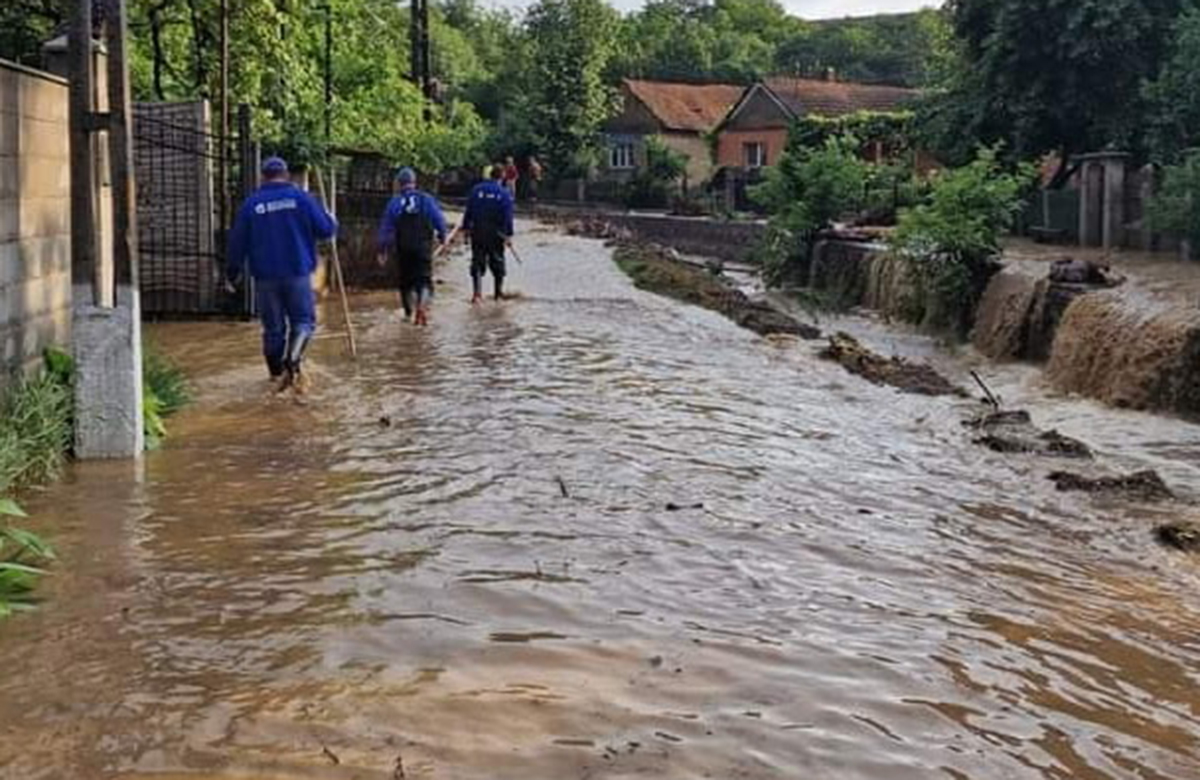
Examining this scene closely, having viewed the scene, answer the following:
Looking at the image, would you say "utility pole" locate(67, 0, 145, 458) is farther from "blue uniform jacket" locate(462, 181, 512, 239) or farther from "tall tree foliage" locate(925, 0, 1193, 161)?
"tall tree foliage" locate(925, 0, 1193, 161)

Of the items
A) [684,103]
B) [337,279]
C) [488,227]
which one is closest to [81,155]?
[337,279]

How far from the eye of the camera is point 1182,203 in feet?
63.1

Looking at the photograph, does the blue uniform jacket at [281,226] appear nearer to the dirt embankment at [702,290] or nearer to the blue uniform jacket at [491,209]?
the dirt embankment at [702,290]

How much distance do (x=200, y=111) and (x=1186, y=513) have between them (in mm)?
10521

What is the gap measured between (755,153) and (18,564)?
2529 inches

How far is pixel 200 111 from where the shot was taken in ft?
49.0

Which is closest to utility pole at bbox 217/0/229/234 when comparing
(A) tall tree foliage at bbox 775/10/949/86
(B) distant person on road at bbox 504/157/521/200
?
(B) distant person on road at bbox 504/157/521/200

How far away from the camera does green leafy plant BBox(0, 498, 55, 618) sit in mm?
5571

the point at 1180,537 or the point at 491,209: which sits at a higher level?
the point at 491,209

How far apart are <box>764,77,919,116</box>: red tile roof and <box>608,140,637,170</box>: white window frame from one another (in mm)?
8260

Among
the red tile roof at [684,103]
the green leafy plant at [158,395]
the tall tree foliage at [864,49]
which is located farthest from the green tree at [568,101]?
the green leafy plant at [158,395]

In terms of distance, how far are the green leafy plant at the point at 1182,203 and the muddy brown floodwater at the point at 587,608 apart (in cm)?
938

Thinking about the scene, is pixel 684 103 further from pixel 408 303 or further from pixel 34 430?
pixel 34 430

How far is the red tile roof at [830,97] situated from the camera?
2628 inches
